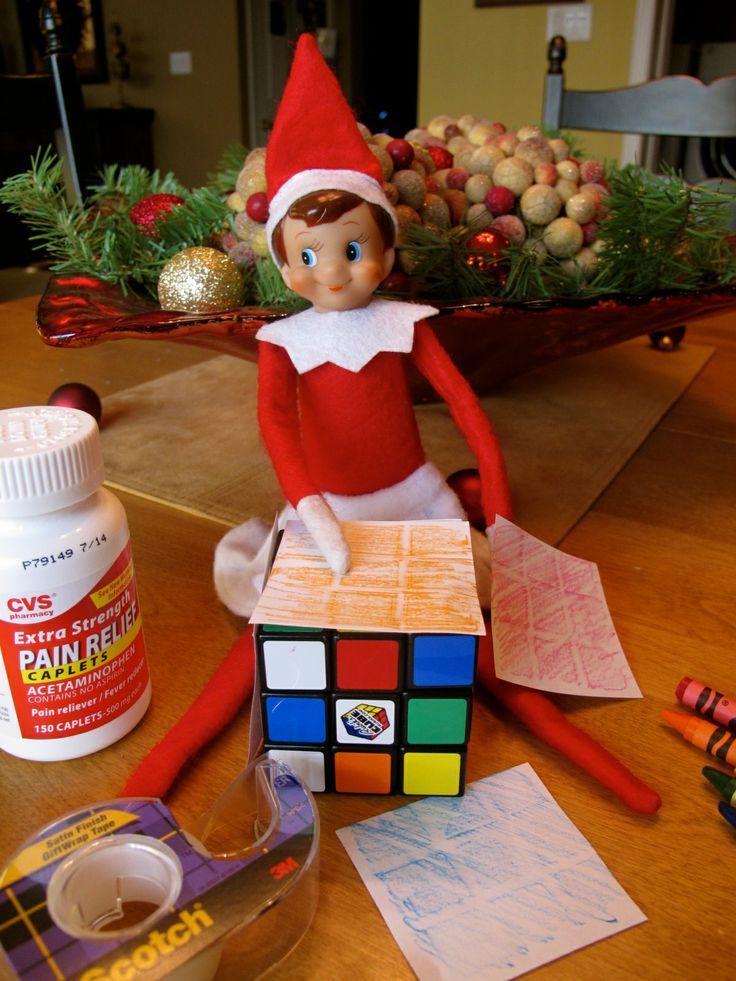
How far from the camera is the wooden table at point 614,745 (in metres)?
0.30

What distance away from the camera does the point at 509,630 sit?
460 millimetres

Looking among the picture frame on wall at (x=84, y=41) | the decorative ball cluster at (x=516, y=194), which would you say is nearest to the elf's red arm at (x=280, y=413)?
the decorative ball cluster at (x=516, y=194)

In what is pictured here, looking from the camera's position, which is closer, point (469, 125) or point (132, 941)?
point (132, 941)

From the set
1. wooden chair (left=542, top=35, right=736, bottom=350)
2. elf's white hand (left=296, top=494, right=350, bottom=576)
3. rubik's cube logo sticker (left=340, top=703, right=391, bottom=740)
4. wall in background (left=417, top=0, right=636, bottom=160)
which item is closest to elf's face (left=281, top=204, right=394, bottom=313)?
elf's white hand (left=296, top=494, right=350, bottom=576)

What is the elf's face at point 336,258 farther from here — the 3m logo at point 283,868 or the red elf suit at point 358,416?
the 3m logo at point 283,868

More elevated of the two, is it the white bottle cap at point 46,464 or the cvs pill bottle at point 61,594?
the white bottle cap at point 46,464

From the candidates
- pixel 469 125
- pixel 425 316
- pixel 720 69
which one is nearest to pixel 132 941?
pixel 425 316

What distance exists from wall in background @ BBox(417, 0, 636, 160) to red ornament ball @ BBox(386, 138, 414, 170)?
1998 millimetres

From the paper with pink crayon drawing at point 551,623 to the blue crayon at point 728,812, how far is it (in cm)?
8

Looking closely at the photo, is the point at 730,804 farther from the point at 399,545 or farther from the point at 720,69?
the point at 720,69

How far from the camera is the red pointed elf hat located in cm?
43

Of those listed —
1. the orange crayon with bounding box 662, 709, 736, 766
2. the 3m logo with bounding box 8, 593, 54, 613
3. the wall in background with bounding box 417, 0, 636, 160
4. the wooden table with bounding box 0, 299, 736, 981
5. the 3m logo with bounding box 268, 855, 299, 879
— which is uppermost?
the wall in background with bounding box 417, 0, 636, 160

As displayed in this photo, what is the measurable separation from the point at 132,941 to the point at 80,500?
17 centimetres

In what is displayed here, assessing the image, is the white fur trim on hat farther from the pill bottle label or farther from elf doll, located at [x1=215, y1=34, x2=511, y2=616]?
the pill bottle label
